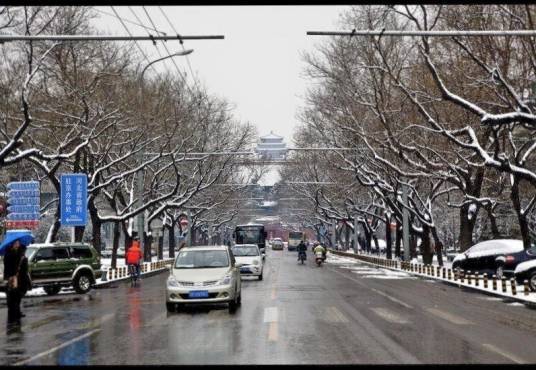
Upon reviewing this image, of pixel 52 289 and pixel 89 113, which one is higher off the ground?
pixel 89 113

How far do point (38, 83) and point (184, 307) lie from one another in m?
19.2

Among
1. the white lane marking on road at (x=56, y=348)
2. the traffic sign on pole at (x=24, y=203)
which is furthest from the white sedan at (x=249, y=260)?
the white lane marking on road at (x=56, y=348)

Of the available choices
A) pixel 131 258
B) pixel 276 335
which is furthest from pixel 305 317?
pixel 131 258

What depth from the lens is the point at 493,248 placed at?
106 feet

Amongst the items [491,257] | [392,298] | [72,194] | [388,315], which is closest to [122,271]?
[72,194]

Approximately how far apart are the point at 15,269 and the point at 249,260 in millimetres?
17892

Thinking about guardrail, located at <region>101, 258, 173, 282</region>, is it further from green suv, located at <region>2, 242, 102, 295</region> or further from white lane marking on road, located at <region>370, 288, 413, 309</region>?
white lane marking on road, located at <region>370, 288, 413, 309</region>

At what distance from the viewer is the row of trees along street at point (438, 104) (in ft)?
82.9

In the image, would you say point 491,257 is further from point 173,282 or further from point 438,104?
point 173,282

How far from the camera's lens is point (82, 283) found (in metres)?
27.4

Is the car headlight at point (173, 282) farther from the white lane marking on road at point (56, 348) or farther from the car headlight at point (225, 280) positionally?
the white lane marking on road at point (56, 348)

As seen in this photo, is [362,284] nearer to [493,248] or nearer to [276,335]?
[493,248]

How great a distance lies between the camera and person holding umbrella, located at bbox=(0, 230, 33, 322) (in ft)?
56.8

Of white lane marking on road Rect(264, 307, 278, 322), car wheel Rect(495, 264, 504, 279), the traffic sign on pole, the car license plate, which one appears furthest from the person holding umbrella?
car wheel Rect(495, 264, 504, 279)
